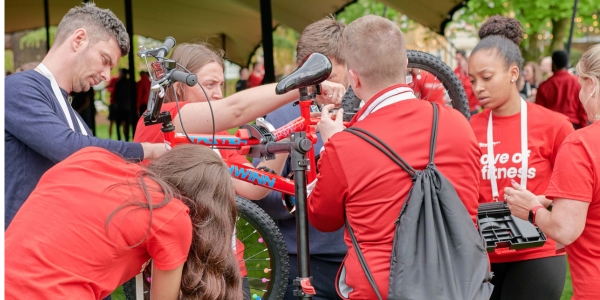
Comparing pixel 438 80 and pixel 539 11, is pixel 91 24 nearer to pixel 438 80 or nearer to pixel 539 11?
pixel 438 80

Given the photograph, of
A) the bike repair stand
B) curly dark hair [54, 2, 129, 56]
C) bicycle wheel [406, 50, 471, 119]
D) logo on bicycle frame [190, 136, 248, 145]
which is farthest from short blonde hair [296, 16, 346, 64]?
curly dark hair [54, 2, 129, 56]

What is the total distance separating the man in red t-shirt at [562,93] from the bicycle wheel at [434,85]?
543 cm

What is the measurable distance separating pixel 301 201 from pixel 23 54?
22.1 metres

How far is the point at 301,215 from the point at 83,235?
88 cm

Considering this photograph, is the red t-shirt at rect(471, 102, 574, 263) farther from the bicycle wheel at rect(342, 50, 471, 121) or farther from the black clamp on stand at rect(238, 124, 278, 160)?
the black clamp on stand at rect(238, 124, 278, 160)

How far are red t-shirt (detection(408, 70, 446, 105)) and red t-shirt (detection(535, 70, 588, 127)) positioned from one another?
209 inches

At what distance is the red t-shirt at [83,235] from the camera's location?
1.90 metres

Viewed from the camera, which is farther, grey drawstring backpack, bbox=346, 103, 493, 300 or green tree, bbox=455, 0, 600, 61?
green tree, bbox=455, 0, 600, 61

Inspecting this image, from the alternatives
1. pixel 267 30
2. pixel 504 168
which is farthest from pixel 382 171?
pixel 267 30

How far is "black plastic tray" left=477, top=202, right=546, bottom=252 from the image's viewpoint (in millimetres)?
2859

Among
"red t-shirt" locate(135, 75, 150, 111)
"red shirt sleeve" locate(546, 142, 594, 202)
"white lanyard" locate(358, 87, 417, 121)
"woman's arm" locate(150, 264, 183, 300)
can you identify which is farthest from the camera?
"red t-shirt" locate(135, 75, 150, 111)

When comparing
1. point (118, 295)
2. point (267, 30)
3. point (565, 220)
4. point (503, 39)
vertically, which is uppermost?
point (267, 30)

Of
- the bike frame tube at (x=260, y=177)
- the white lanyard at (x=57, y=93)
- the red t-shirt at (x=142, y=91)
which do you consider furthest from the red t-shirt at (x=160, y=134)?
the red t-shirt at (x=142, y=91)

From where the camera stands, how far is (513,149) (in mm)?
3129
